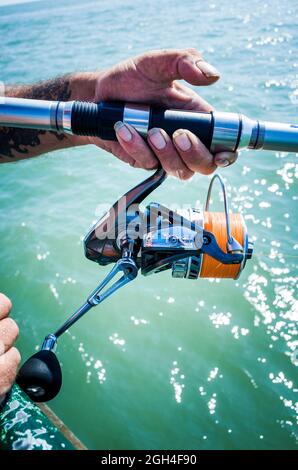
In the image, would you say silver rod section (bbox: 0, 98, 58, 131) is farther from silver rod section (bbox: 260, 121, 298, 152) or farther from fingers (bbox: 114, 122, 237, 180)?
silver rod section (bbox: 260, 121, 298, 152)

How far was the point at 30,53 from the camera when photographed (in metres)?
19.0

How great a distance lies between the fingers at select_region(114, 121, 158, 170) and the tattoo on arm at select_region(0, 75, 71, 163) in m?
1.19

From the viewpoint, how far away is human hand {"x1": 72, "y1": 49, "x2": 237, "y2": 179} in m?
1.54

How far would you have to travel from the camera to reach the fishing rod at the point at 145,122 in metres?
1.37

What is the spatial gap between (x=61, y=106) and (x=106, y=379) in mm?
3055

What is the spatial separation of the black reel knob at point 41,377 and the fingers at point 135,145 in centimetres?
87

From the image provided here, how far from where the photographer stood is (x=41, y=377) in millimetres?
1329

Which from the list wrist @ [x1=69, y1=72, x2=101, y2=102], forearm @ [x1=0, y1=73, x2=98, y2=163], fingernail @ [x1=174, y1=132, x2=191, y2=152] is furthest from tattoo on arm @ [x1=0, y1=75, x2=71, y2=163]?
fingernail @ [x1=174, y1=132, x2=191, y2=152]

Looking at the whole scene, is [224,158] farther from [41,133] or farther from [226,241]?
[41,133]

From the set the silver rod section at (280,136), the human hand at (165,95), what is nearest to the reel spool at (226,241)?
the human hand at (165,95)

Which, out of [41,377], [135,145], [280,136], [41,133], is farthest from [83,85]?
[41,377]

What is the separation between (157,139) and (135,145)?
0.12 metres

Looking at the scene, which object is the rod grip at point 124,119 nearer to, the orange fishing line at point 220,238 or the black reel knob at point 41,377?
the orange fishing line at point 220,238
